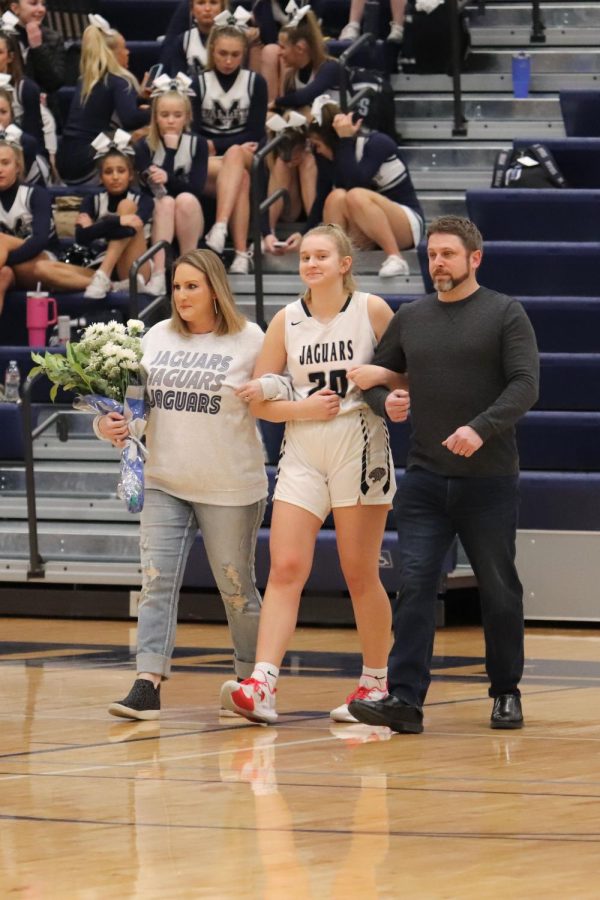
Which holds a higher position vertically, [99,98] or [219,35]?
[219,35]

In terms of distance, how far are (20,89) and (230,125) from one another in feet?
5.15

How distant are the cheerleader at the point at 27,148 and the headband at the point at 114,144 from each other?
553mm

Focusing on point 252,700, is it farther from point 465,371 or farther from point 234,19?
point 234,19

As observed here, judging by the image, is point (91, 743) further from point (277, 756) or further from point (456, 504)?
point (456, 504)

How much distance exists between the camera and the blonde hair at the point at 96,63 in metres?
12.8

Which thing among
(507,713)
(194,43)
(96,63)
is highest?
(194,43)

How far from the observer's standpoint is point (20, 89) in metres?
13.0

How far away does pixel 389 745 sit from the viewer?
235 inches

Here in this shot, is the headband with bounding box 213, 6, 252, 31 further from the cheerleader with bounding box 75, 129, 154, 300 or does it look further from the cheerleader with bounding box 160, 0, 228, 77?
the cheerleader with bounding box 75, 129, 154, 300

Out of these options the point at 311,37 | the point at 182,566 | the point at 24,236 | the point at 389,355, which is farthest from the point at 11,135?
the point at 389,355

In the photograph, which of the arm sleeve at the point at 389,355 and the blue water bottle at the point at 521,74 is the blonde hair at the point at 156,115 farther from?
the arm sleeve at the point at 389,355

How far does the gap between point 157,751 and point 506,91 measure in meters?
9.20

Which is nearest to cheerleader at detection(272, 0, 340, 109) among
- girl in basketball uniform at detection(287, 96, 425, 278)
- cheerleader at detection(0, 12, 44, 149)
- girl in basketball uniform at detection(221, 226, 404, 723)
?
girl in basketball uniform at detection(287, 96, 425, 278)

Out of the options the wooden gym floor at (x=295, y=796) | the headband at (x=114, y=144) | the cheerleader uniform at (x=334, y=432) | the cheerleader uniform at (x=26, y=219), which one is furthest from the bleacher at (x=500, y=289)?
the cheerleader uniform at (x=334, y=432)
